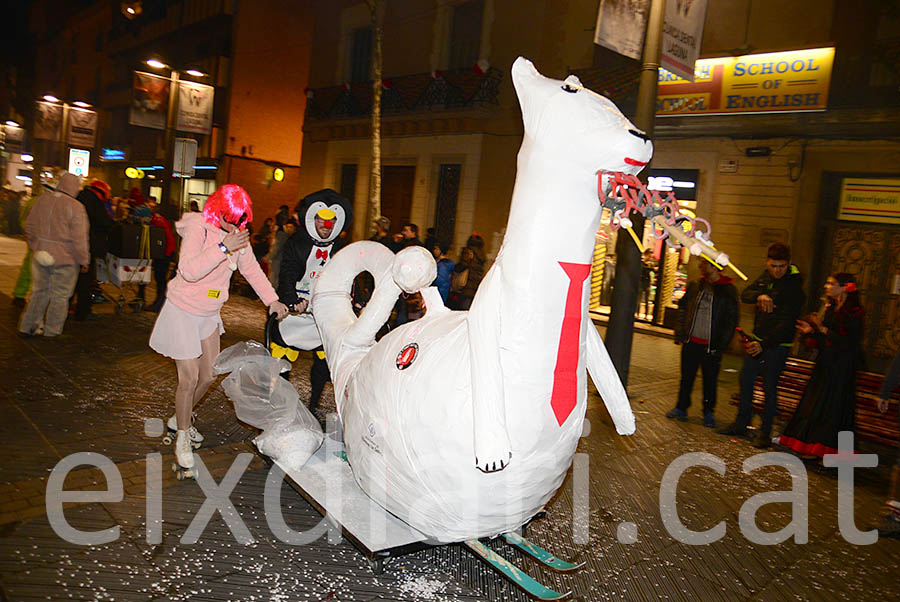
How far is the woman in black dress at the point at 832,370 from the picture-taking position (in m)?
5.61

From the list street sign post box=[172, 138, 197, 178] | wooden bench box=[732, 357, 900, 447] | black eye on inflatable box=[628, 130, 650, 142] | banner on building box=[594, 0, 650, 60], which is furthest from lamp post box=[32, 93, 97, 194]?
black eye on inflatable box=[628, 130, 650, 142]

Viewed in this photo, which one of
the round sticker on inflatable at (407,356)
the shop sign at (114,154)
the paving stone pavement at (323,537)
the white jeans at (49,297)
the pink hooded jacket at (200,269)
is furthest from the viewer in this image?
the shop sign at (114,154)

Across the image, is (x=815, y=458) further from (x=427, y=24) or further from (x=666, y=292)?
(x=427, y=24)

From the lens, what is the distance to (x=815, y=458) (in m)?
5.83

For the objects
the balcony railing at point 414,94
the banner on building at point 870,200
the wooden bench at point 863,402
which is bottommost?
the wooden bench at point 863,402

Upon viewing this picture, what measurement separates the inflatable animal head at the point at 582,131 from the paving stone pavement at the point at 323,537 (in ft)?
7.45

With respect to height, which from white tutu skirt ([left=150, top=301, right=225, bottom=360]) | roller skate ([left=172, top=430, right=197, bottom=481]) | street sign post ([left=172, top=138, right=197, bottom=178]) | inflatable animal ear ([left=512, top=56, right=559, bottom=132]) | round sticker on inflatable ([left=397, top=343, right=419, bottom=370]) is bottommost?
roller skate ([left=172, top=430, right=197, bottom=481])

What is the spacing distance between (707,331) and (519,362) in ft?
15.9

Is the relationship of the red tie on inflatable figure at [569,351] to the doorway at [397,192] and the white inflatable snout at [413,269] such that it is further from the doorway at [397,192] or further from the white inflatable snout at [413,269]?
the doorway at [397,192]

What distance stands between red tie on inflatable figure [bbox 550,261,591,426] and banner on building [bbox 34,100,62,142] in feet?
88.8

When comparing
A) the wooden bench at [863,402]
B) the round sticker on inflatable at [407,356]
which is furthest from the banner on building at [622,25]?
the round sticker on inflatable at [407,356]

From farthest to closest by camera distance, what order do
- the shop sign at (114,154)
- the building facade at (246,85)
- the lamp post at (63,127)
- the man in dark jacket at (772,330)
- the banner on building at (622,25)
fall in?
the shop sign at (114,154) → the building facade at (246,85) → the lamp post at (63,127) → the banner on building at (622,25) → the man in dark jacket at (772,330)

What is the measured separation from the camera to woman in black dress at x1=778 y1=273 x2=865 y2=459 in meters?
5.61

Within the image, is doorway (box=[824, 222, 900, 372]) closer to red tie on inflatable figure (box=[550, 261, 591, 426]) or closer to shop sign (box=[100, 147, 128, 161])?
red tie on inflatable figure (box=[550, 261, 591, 426])
